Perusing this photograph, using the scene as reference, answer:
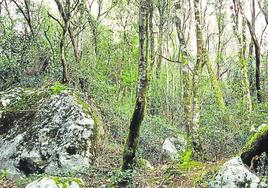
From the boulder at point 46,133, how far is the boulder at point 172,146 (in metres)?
3.51

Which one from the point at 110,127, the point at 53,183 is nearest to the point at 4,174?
the point at 53,183

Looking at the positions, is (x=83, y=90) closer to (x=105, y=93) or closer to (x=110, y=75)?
(x=105, y=93)

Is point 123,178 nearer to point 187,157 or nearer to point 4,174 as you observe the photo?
point 187,157

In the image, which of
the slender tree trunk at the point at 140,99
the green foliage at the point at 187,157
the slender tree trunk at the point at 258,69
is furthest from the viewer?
the slender tree trunk at the point at 258,69

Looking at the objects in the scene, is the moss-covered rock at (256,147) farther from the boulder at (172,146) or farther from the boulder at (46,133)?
the boulder at (172,146)

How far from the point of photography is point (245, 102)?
12805mm

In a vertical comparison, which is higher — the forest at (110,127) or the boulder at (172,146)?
the forest at (110,127)

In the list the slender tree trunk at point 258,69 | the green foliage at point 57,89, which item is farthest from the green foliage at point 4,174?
the slender tree trunk at point 258,69

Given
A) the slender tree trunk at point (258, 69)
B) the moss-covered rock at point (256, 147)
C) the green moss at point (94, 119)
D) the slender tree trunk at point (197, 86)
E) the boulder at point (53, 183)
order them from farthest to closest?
the slender tree trunk at point (258, 69) → the green moss at point (94, 119) → the slender tree trunk at point (197, 86) → the moss-covered rock at point (256, 147) → the boulder at point (53, 183)

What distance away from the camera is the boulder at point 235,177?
6734 mm

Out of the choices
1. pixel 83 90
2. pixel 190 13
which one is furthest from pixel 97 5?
pixel 83 90

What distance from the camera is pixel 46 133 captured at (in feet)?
34.9

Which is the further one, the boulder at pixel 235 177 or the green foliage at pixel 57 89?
the green foliage at pixel 57 89

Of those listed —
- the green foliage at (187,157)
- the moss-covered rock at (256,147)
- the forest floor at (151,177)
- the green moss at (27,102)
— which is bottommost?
the forest floor at (151,177)
